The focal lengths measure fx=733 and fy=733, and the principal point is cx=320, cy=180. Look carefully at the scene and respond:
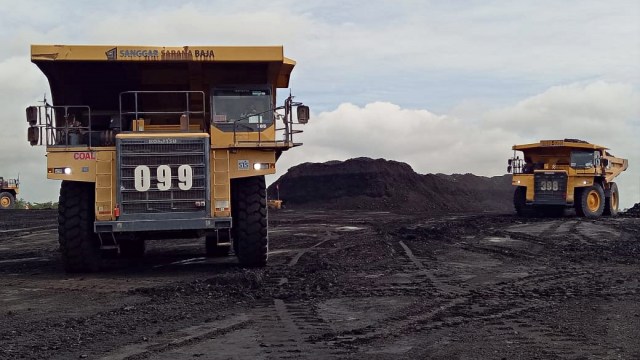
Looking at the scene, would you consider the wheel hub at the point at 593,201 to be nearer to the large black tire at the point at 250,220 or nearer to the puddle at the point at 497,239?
the puddle at the point at 497,239

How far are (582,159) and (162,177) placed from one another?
22.6m

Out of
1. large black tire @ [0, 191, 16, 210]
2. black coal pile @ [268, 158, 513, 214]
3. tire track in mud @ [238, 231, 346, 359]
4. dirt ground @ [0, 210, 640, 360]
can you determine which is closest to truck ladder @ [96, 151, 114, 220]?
dirt ground @ [0, 210, 640, 360]

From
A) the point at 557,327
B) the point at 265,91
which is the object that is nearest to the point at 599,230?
the point at 265,91

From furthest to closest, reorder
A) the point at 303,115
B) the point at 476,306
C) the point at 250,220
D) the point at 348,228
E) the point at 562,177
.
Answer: the point at 562,177 < the point at 348,228 < the point at 303,115 < the point at 250,220 < the point at 476,306

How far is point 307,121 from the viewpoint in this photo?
12.3 metres

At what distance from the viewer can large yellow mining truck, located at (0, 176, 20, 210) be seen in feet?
158

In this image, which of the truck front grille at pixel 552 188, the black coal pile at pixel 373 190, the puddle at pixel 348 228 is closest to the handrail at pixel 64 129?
the puddle at pixel 348 228

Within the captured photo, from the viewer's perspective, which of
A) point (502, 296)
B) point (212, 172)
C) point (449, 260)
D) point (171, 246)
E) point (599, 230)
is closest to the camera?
point (502, 296)

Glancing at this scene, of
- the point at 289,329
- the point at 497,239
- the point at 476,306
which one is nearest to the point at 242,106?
the point at 476,306

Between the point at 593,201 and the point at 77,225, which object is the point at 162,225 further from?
the point at 593,201

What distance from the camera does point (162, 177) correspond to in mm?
11688

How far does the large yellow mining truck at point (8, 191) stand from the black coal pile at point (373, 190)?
18.9m

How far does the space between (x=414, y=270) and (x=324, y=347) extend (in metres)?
5.98

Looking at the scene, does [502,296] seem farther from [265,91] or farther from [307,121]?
[265,91]
